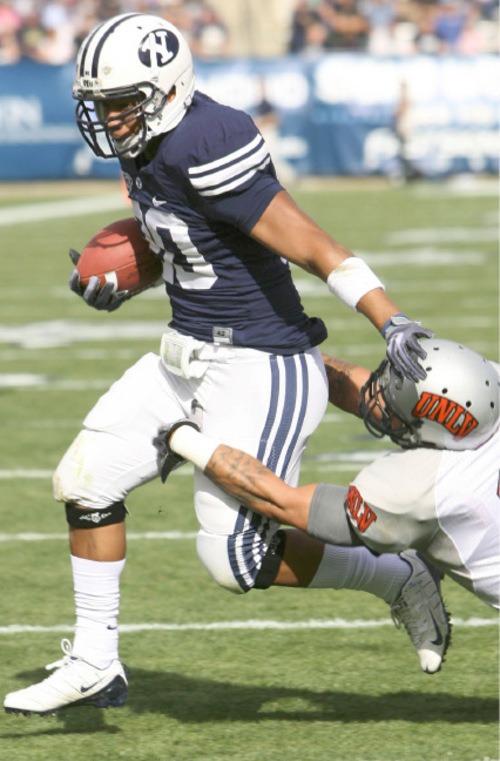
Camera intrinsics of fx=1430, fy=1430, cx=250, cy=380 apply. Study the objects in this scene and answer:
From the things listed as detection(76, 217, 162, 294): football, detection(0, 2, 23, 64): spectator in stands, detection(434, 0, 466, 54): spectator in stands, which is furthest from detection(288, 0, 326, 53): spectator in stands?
Answer: detection(76, 217, 162, 294): football

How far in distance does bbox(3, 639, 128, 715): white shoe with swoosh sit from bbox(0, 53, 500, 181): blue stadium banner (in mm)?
16075

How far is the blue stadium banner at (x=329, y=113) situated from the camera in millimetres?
19516

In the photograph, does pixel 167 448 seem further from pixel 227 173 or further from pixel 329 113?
pixel 329 113

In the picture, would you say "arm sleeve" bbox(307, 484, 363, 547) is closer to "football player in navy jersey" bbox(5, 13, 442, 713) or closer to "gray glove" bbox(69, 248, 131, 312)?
"football player in navy jersey" bbox(5, 13, 442, 713)

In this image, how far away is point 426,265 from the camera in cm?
1237

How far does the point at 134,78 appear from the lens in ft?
11.6

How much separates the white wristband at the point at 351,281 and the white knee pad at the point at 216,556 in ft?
2.31

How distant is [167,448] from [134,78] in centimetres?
92

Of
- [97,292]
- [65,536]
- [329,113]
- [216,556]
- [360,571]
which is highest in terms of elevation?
[97,292]

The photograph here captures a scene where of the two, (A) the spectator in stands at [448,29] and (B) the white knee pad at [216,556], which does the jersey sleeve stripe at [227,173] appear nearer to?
(B) the white knee pad at [216,556]

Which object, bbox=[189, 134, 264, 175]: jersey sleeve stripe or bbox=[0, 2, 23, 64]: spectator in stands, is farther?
bbox=[0, 2, 23, 64]: spectator in stands

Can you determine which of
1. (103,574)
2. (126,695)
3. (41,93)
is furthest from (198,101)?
(41,93)

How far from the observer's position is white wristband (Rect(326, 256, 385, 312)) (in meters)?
3.35

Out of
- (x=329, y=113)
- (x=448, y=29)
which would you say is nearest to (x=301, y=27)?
(x=448, y=29)
